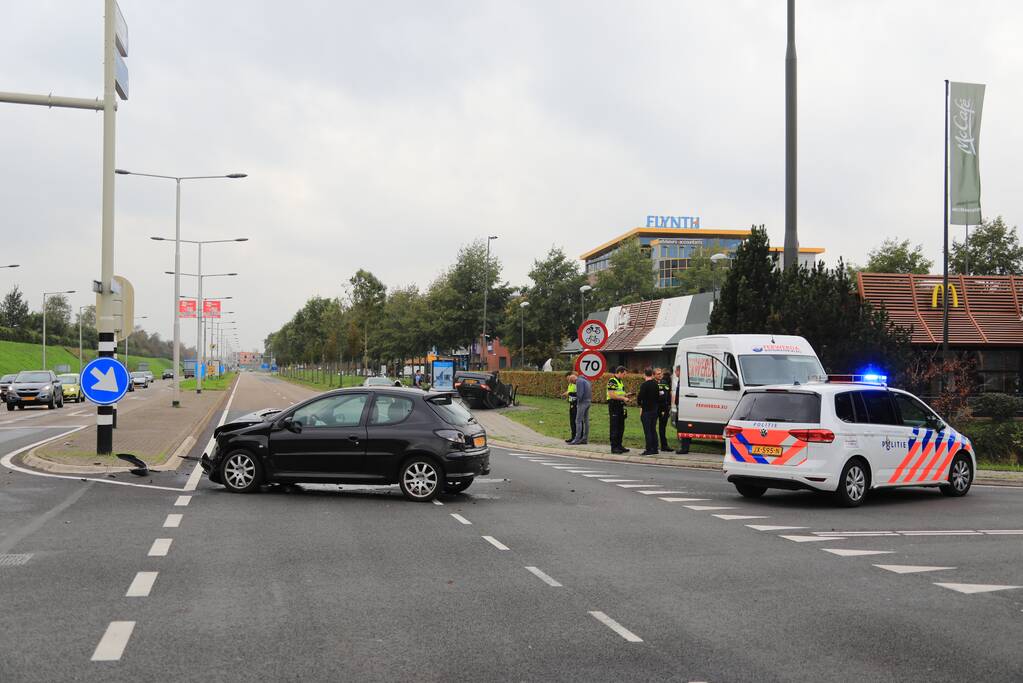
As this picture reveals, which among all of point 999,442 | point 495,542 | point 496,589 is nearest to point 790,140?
point 999,442

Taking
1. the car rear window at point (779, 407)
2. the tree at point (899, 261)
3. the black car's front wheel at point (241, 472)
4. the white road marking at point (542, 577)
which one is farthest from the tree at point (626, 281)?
the white road marking at point (542, 577)

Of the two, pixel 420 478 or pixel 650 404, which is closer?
pixel 420 478

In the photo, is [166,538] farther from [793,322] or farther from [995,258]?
[995,258]

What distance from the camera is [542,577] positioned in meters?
8.12

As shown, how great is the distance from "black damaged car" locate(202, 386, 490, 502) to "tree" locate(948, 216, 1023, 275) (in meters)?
56.6

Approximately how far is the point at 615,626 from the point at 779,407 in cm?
766

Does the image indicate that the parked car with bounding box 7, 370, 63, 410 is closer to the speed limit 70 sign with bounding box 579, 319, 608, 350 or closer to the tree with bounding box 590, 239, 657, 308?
the speed limit 70 sign with bounding box 579, 319, 608, 350

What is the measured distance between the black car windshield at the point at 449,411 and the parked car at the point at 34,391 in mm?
31518

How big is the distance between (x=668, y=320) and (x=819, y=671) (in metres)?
44.4

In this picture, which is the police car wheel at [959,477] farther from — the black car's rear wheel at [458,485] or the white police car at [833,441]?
the black car's rear wheel at [458,485]

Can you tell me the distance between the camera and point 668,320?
49.5m

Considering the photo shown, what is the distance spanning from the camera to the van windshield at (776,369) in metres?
20.5

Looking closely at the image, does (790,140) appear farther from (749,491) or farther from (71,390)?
(71,390)

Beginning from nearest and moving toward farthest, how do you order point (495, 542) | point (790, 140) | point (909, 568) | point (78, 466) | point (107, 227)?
point (909, 568) < point (495, 542) < point (78, 466) < point (107, 227) < point (790, 140)
